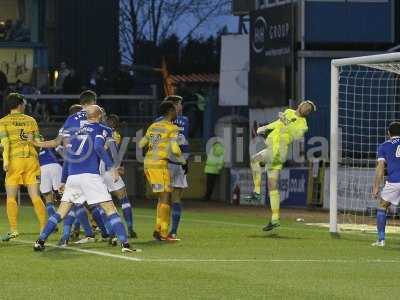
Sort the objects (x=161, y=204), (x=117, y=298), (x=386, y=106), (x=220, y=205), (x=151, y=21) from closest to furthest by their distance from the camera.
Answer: (x=117, y=298)
(x=161, y=204)
(x=386, y=106)
(x=220, y=205)
(x=151, y=21)

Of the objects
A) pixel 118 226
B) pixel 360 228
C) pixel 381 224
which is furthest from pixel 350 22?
pixel 118 226

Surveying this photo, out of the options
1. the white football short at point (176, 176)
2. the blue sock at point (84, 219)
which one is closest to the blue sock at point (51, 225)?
the blue sock at point (84, 219)

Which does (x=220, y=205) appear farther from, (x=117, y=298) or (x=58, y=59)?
(x=117, y=298)

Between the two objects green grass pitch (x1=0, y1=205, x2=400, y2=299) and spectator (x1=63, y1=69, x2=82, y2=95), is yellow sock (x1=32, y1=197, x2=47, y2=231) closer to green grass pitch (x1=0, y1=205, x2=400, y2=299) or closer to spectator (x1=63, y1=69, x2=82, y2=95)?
green grass pitch (x1=0, y1=205, x2=400, y2=299)

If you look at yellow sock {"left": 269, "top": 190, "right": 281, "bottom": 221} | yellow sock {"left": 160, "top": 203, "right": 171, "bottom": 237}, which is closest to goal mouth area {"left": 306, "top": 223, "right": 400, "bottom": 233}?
yellow sock {"left": 269, "top": 190, "right": 281, "bottom": 221}

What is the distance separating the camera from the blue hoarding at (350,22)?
1558 inches

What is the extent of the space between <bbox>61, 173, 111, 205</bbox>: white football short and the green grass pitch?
712 mm

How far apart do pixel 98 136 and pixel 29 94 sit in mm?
23968

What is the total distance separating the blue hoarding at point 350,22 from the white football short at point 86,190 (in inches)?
895

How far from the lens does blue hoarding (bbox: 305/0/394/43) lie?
3956 cm

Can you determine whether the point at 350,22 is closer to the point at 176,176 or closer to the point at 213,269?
the point at 176,176

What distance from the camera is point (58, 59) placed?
46344mm

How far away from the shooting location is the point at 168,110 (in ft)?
64.6

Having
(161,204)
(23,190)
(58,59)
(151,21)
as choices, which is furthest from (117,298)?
(151,21)
